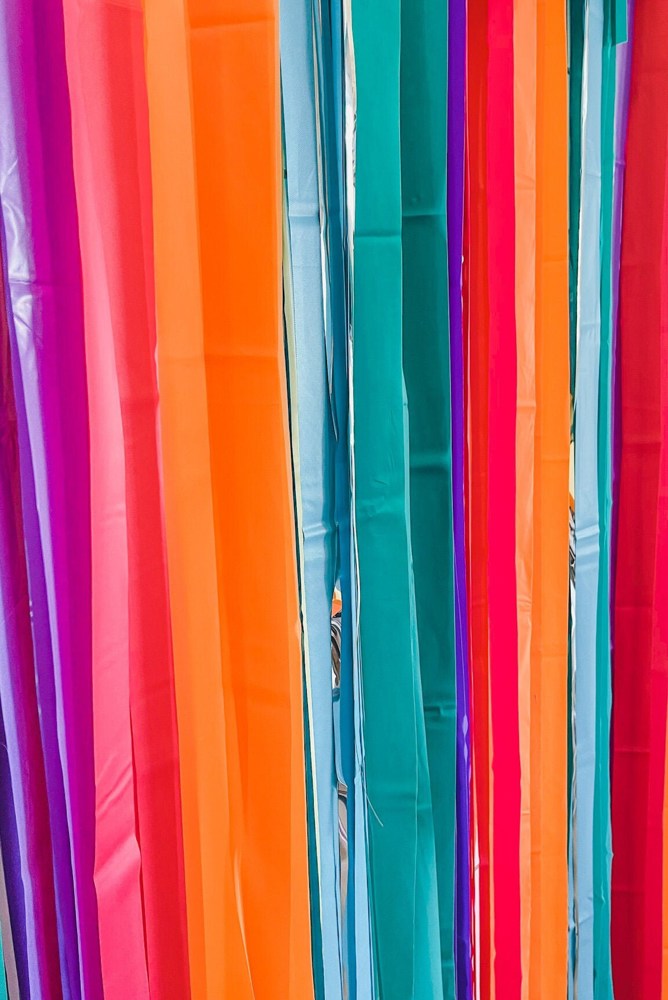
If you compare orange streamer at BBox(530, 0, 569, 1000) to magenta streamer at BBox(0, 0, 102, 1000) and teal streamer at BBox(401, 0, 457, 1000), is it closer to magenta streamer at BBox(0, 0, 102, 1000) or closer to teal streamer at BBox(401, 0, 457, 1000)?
teal streamer at BBox(401, 0, 457, 1000)

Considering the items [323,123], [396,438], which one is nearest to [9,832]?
[396,438]

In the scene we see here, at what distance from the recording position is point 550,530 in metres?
0.84

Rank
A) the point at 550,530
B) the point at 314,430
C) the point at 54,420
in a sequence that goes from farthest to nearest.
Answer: the point at 550,530 → the point at 314,430 → the point at 54,420

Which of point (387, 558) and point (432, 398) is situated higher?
point (432, 398)

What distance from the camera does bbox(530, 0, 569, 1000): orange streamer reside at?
781 mm

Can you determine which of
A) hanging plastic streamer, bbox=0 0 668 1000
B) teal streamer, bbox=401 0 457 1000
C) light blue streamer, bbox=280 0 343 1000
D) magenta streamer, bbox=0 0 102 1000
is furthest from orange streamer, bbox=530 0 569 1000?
magenta streamer, bbox=0 0 102 1000

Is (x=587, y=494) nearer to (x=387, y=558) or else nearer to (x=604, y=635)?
(x=604, y=635)

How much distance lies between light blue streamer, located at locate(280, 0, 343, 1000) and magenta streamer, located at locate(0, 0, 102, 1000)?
180mm

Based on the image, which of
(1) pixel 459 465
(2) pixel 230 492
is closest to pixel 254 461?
(2) pixel 230 492

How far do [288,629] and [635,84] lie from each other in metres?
0.73

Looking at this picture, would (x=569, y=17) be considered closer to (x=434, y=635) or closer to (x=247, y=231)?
(x=247, y=231)

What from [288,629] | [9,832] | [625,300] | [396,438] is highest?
[625,300]

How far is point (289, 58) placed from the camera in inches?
24.1

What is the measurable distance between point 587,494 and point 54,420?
59 centimetres
